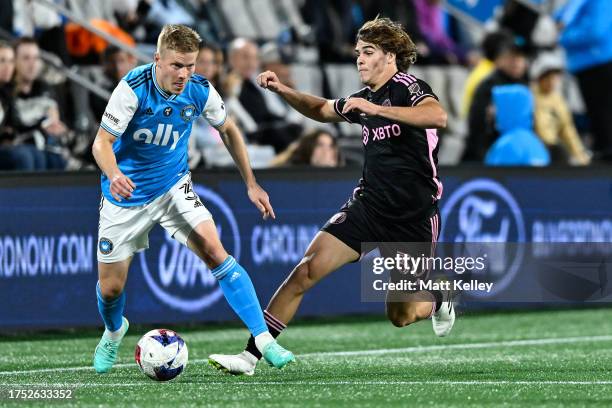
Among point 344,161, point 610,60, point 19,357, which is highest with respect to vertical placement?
point 610,60

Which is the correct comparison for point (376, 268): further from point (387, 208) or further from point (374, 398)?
point (374, 398)

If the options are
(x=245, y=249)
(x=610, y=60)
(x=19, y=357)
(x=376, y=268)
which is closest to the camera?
(x=19, y=357)

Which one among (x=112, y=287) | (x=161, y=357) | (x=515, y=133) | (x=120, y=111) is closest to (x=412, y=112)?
(x=120, y=111)

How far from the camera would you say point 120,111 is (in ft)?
26.0

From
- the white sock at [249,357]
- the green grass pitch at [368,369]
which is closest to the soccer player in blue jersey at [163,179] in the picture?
the white sock at [249,357]

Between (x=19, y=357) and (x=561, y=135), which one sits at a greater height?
(x=561, y=135)

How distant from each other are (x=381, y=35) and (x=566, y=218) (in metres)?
5.74

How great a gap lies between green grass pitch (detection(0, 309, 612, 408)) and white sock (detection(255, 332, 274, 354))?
190mm

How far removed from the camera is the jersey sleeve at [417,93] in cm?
800

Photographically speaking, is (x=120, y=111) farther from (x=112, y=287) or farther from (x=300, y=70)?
(x=300, y=70)

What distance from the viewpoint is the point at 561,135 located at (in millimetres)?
15922

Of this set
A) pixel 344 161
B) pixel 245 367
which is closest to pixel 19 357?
pixel 245 367

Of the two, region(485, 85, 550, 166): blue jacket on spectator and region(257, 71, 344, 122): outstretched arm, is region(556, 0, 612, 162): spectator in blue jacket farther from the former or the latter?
region(257, 71, 344, 122): outstretched arm

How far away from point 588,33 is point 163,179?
25.9 ft
